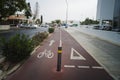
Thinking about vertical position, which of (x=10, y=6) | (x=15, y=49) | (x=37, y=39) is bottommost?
(x=37, y=39)

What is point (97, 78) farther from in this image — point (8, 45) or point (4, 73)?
point (8, 45)

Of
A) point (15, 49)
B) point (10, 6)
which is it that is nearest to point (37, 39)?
point (15, 49)

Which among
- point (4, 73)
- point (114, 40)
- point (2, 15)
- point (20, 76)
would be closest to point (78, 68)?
point (20, 76)

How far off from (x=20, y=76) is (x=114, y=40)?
42.1ft

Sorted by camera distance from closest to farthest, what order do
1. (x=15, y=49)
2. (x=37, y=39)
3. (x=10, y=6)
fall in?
1. (x=15, y=49)
2. (x=37, y=39)
3. (x=10, y=6)

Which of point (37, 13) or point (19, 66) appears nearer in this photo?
point (19, 66)

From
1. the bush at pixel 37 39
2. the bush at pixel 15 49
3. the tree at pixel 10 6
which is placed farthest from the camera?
the tree at pixel 10 6

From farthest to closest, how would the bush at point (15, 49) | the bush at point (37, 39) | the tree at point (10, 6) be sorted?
1. the tree at point (10, 6)
2. the bush at point (37, 39)
3. the bush at point (15, 49)

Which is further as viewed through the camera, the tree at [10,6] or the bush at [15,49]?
the tree at [10,6]

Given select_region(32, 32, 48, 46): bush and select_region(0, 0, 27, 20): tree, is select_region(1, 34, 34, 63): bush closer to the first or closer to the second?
select_region(32, 32, 48, 46): bush

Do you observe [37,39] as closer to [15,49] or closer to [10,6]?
[15,49]

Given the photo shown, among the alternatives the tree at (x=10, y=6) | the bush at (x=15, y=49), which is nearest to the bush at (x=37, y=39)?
the bush at (x=15, y=49)

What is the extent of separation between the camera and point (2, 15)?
115ft

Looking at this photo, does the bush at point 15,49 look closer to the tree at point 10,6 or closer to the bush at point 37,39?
the bush at point 37,39
